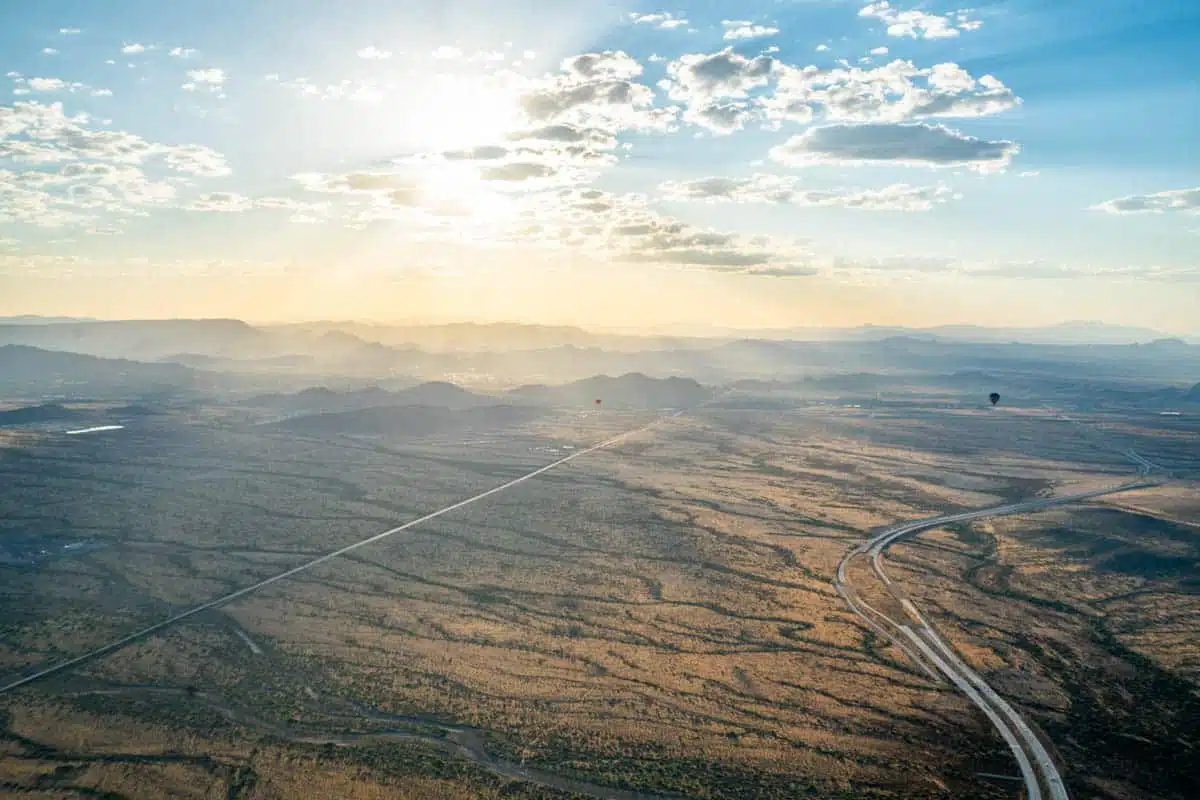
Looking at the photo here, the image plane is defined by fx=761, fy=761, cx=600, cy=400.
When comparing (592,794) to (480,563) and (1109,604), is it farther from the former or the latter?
(1109,604)

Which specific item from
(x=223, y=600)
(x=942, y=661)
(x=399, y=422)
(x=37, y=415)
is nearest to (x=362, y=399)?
(x=399, y=422)

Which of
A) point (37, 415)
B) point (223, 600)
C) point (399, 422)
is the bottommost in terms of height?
point (223, 600)

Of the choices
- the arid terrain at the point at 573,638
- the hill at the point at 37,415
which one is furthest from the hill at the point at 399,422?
the arid terrain at the point at 573,638

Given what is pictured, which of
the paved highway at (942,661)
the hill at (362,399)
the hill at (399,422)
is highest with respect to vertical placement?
the hill at (362,399)

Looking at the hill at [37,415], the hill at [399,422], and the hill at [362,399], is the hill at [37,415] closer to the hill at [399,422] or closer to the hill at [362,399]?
the hill at [362,399]

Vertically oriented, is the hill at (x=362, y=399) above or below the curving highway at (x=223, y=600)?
above

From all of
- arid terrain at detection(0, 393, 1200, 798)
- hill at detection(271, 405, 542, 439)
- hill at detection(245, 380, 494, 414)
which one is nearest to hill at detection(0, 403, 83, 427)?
hill at detection(245, 380, 494, 414)

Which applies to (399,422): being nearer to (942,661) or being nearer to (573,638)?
(573,638)

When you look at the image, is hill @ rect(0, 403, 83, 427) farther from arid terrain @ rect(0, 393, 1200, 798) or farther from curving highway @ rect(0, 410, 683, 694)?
curving highway @ rect(0, 410, 683, 694)
